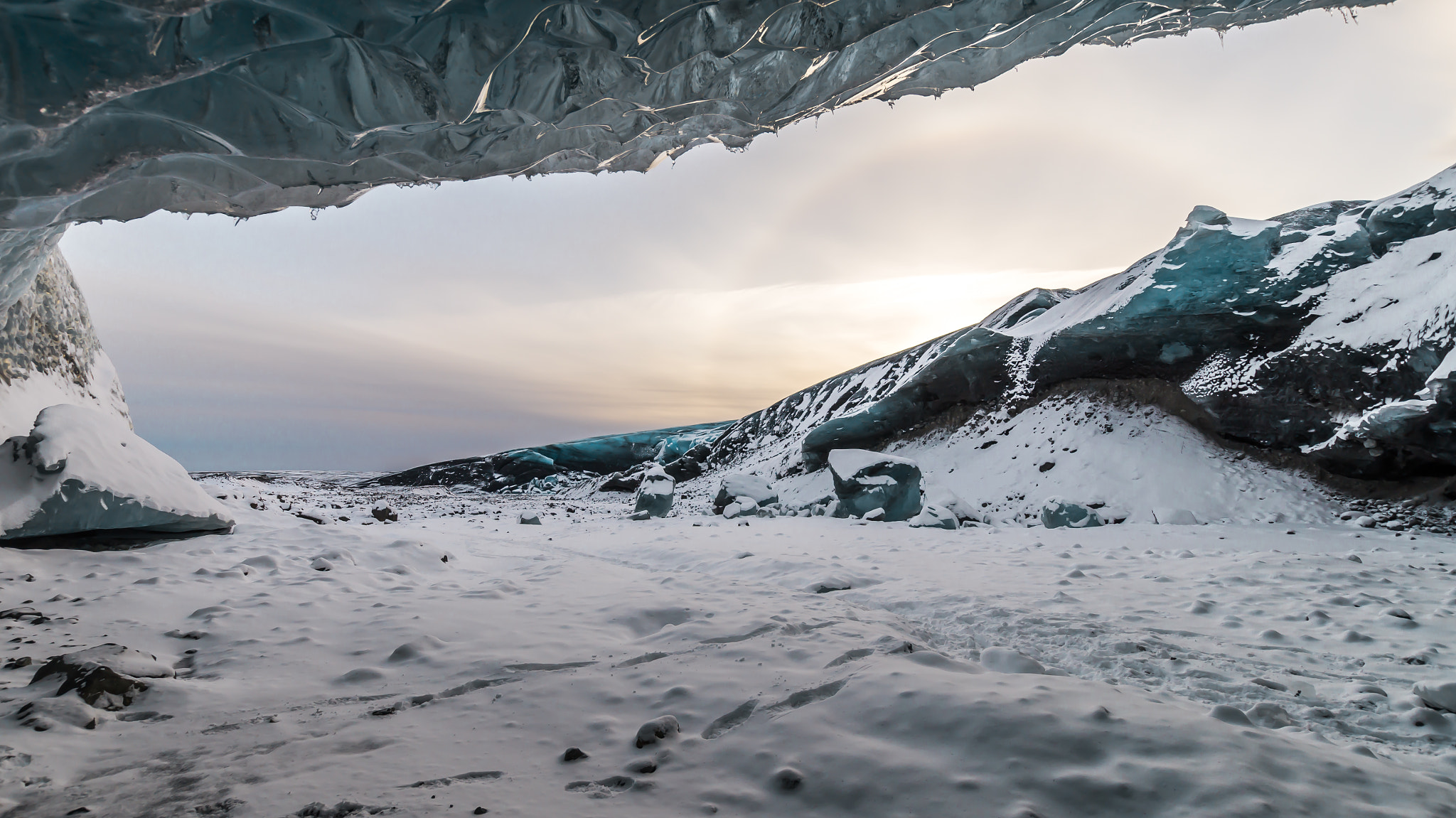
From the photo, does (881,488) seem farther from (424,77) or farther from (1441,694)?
(424,77)

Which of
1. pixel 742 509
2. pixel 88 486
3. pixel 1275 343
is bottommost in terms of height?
pixel 742 509

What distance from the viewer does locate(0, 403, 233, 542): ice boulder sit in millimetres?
6059

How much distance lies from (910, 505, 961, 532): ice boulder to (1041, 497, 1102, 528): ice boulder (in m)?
1.84

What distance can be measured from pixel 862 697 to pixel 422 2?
14.9 ft

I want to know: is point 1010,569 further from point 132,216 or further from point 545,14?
point 132,216

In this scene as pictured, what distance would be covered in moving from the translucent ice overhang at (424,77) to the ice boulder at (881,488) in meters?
10.2

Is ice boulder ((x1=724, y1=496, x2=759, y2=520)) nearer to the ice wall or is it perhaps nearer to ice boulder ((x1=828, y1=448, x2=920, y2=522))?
ice boulder ((x1=828, y1=448, x2=920, y2=522))

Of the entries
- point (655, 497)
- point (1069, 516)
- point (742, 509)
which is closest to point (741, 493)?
point (742, 509)

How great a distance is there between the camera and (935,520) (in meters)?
12.0

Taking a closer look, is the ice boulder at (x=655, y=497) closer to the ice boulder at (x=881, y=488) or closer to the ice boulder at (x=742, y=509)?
the ice boulder at (x=742, y=509)

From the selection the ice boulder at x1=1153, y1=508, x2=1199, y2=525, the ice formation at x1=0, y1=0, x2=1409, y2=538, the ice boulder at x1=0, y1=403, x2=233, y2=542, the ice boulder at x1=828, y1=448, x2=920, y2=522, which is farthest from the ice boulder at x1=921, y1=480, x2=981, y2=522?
the ice boulder at x1=0, y1=403, x2=233, y2=542

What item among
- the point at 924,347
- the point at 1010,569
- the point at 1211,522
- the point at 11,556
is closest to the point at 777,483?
the point at 924,347

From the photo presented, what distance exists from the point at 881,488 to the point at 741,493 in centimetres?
495

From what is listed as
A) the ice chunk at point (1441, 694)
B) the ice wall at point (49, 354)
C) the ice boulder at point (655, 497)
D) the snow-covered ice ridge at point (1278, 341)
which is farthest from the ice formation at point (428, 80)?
the ice boulder at point (655, 497)
